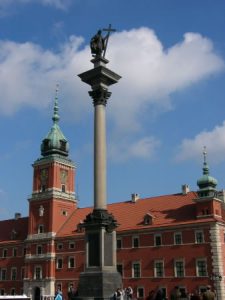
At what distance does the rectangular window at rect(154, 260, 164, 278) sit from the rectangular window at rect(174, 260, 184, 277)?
5.18ft

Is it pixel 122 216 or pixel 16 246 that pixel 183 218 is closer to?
pixel 122 216

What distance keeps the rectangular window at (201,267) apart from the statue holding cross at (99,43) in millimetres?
28815

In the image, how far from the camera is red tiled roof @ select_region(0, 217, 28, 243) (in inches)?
2598

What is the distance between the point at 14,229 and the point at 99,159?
4874 centimetres

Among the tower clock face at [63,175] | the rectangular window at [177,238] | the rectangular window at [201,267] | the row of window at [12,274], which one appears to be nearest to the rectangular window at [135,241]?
the rectangular window at [177,238]

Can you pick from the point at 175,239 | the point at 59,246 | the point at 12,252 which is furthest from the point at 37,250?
the point at 175,239

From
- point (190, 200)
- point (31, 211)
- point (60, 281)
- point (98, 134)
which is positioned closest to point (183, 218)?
point (190, 200)

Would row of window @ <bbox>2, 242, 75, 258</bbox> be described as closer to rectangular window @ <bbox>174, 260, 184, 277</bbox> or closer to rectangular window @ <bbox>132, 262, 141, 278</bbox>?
rectangular window @ <bbox>132, 262, 141, 278</bbox>

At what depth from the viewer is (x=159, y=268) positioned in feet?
162

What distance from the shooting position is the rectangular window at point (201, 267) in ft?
151

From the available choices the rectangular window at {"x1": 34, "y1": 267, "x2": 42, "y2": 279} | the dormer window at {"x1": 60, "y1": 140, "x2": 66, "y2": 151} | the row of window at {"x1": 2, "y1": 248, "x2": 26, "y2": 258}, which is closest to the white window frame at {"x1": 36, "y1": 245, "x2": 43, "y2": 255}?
the rectangular window at {"x1": 34, "y1": 267, "x2": 42, "y2": 279}

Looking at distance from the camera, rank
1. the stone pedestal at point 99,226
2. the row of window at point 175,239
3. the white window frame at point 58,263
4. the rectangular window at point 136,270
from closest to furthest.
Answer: the stone pedestal at point 99,226
the row of window at point 175,239
the rectangular window at point 136,270
the white window frame at point 58,263

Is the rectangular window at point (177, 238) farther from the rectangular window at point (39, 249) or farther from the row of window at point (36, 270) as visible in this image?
the rectangular window at point (39, 249)

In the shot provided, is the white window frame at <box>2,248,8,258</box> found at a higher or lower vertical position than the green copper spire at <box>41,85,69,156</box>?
lower
